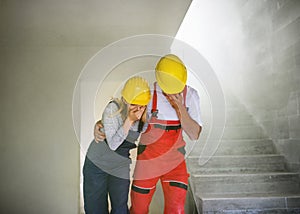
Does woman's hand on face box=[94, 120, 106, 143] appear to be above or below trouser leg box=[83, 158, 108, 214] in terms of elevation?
above

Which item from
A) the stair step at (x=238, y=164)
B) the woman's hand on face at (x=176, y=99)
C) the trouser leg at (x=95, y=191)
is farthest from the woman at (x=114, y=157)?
the stair step at (x=238, y=164)

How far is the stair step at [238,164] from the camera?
2.30 metres

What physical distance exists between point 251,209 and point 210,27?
2808mm

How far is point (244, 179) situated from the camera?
7.14 feet

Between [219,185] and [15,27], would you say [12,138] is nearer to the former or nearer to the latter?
[15,27]

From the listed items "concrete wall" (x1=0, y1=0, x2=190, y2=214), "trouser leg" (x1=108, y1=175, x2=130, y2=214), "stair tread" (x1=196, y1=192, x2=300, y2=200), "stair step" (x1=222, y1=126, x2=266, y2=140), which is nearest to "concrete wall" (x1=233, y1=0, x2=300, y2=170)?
"stair step" (x1=222, y1=126, x2=266, y2=140)

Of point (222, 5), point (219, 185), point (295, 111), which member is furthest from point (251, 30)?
point (219, 185)

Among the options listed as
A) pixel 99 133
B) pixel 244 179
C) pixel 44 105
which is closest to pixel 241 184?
pixel 244 179

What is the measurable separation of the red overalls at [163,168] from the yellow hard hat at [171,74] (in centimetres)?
23

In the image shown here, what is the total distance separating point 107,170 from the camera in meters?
1.40

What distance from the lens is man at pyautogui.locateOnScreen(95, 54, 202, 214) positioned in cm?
128

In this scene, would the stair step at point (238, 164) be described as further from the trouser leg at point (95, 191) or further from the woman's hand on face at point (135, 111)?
the woman's hand on face at point (135, 111)

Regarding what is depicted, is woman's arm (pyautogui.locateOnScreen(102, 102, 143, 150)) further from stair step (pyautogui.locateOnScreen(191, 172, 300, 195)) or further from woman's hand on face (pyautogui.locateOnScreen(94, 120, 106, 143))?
stair step (pyautogui.locateOnScreen(191, 172, 300, 195))

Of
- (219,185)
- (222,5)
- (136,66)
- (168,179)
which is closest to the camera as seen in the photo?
(168,179)
